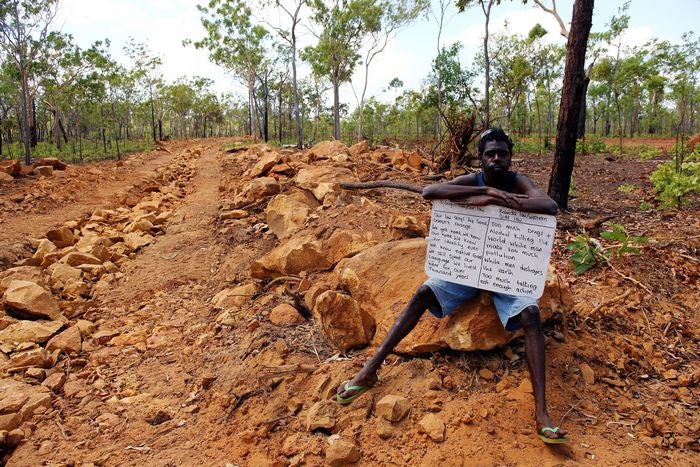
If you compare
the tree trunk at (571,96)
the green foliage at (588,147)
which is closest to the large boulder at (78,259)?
the tree trunk at (571,96)

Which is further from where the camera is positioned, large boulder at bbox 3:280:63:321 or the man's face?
large boulder at bbox 3:280:63:321

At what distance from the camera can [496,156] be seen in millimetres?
2098

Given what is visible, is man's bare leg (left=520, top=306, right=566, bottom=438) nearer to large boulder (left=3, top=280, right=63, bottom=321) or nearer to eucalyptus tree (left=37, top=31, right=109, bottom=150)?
large boulder (left=3, top=280, right=63, bottom=321)

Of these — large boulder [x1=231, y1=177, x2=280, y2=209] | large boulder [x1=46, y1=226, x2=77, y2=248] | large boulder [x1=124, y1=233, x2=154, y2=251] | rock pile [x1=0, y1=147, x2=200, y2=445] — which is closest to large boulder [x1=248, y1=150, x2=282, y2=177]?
large boulder [x1=231, y1=177, x2=280, y2=209]

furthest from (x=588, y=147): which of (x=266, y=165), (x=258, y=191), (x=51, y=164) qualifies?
(x=51, y=164)

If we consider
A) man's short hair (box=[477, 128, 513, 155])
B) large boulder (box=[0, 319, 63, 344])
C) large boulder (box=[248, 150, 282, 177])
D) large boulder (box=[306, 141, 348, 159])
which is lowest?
large boulder (box=[0, 319, 63, 344])

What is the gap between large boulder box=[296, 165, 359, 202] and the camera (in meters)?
4.85

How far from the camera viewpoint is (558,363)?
229cm

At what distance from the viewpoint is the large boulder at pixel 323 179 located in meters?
4.85

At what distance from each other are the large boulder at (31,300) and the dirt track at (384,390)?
0.36 meters

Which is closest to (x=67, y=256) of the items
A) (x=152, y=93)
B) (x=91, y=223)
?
(x=91, y=223)

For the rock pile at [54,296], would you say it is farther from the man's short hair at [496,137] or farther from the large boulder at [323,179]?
the man's short hair at [496,137]

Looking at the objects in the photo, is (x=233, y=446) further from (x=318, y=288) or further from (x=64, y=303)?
(x=64, y=303)

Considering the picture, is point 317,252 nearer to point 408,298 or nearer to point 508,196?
point 408,298
